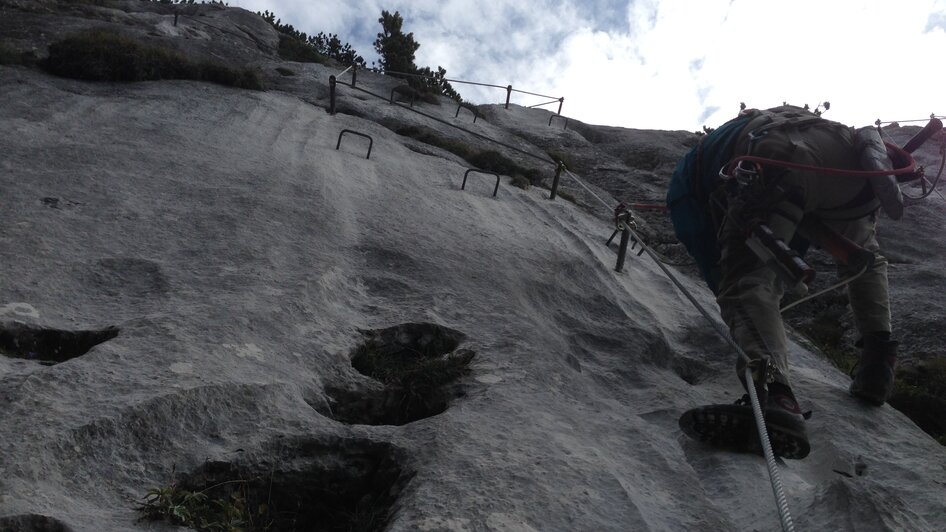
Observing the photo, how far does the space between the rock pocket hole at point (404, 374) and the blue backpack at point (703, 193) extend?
2.52 metres

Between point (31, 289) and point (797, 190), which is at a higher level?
point (797, 190)

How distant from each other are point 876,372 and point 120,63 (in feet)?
35.5

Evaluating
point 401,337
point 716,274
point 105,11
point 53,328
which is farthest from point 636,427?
point 105,11

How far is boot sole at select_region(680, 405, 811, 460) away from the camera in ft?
14.1

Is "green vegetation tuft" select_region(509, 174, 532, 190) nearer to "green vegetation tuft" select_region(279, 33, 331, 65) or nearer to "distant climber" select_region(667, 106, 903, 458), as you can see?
"distant climber" select_region(667, 106, 903, 458)

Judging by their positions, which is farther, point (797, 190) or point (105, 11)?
point (105, 11)

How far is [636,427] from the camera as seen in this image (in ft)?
15.2

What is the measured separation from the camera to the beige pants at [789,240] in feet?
16.5

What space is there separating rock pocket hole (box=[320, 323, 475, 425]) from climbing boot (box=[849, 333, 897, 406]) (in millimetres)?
3193

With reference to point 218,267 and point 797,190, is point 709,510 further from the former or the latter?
point 218,267

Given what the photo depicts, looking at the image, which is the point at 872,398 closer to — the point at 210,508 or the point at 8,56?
Result: the point at 210,508

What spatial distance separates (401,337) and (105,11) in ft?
54.1

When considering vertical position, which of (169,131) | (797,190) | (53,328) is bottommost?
(53,328)

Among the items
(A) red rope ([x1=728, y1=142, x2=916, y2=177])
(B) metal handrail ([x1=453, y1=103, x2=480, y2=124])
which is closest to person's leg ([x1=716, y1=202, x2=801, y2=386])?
(A) red rope ([x1=728, y1=142, x2=916, y2=177])
